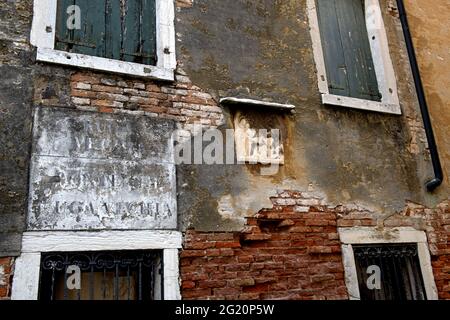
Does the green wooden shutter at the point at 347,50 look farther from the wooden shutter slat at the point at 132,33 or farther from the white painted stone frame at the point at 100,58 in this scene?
the wooden shutter slat at the point at 132,33

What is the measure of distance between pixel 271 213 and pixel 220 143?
31.7 inches

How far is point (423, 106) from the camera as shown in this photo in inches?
212

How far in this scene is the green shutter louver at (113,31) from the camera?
4.04 metres

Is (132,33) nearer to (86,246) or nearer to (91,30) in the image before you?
(91,30)

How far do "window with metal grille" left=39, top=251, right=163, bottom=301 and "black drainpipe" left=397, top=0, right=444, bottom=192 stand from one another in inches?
131

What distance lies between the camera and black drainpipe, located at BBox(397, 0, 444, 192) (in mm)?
5070

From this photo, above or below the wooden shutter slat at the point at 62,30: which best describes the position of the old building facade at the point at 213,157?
below

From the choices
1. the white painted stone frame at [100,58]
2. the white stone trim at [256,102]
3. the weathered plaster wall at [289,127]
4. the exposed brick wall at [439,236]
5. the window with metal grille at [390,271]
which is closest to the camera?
the white painted stone frame at [100,58]

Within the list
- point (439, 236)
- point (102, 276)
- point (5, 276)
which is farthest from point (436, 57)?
point (5, 276)

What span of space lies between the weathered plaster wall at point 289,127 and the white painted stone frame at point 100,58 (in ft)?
0.43

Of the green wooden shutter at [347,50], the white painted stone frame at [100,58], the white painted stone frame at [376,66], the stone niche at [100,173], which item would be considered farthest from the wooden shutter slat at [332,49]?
the stone niche at [100,173]

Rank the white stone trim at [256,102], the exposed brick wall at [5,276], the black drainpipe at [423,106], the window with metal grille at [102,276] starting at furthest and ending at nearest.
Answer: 1. the black drainpipe at [423,106]
2. the white stone trim at [256,102]
3. the window with metal grille at [102,276]
4. the exposed brick wall at [5,276]
